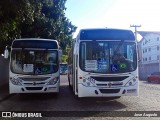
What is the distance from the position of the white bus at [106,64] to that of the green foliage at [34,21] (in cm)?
334

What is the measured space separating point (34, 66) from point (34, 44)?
116 cm

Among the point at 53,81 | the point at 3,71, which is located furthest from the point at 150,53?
the point at 53,81

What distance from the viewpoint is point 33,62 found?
15.9 m

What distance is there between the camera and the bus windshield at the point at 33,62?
1568 centimetres

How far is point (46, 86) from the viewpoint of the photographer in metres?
15.7

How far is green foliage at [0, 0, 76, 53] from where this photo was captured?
47.7 feet

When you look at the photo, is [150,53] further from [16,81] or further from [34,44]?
[16,81]

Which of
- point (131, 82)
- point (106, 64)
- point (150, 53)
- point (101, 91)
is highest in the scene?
point (106, 64)

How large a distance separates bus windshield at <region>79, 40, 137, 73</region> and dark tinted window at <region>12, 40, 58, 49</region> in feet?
10.8

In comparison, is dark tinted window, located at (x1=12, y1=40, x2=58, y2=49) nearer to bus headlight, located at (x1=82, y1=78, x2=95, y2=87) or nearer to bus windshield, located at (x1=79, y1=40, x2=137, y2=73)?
bus windshield, located at (x1=79, y1=40, x2=137, y2=73)

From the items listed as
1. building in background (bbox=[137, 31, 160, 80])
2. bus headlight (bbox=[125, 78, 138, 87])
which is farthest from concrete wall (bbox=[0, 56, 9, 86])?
building in background (bbox=[137, 31, 160, 80])

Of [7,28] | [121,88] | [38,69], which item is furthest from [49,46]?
[121,88]

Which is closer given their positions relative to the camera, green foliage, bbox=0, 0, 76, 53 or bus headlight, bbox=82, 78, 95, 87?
bus headlight, bbox=82, 78, 95, 87

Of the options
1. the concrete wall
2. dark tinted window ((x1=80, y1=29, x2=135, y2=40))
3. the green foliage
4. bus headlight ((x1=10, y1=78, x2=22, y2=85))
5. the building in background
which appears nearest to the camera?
dark tinted window ((x1=80, y1=29, x2=135, y2=40))
